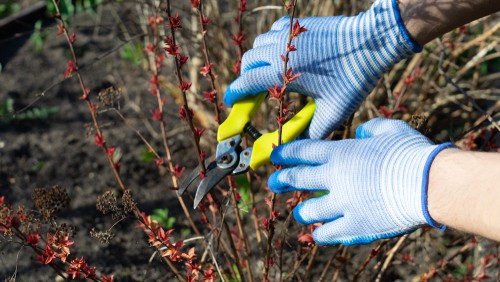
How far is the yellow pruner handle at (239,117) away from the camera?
6.59ft

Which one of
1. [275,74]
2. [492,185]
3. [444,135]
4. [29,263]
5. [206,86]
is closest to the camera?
[492,185]

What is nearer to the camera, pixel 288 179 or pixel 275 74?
pixel 288 179

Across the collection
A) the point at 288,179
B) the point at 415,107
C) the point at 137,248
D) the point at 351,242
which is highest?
the point at 288,179

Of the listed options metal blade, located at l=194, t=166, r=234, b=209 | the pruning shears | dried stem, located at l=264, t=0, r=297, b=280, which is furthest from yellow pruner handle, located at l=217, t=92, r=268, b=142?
dried stem, located at l=264, t=0, r=297, b=280

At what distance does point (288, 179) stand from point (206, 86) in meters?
1.94

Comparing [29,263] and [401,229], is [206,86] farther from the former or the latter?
[401,229]

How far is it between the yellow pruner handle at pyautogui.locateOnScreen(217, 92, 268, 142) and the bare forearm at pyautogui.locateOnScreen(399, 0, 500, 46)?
21.0 inches

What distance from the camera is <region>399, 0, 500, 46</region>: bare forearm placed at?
190cm

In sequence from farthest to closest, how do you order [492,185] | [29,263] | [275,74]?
[29,263] < [275,74] < [492,185]

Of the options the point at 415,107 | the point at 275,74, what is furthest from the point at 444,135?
the point at 275,74

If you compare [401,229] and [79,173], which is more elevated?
[401,229]

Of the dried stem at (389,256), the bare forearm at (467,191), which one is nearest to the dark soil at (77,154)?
the dried stem at (389,256)

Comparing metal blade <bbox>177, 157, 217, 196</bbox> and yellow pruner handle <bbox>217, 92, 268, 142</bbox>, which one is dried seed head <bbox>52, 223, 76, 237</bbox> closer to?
metal blade <bbox>177, 157, 217, 196</bbox>

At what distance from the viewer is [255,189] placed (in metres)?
3.16
